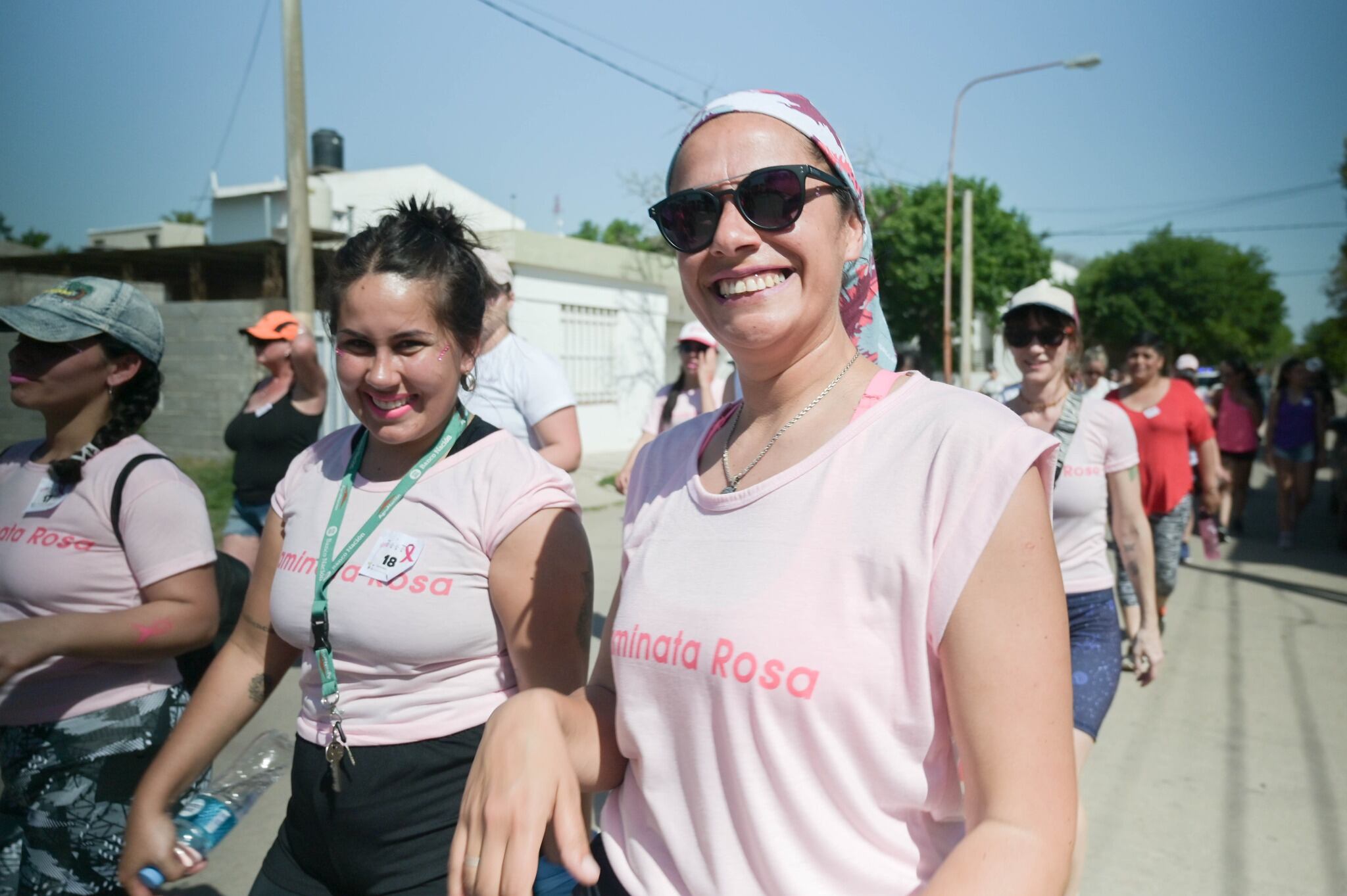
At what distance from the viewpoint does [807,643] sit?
50.2 inches

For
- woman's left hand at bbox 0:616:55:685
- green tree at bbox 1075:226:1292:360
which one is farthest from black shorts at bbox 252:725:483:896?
green tree at bbox 1075:226:1292:360

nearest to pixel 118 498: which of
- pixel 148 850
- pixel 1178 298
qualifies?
pixel 148 850

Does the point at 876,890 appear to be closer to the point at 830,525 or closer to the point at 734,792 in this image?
the point at 734,792

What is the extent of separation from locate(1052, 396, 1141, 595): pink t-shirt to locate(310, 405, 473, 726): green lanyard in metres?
2.40

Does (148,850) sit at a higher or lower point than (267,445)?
lower

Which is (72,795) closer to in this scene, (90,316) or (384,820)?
(384,820)

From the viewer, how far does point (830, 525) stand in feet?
4.35

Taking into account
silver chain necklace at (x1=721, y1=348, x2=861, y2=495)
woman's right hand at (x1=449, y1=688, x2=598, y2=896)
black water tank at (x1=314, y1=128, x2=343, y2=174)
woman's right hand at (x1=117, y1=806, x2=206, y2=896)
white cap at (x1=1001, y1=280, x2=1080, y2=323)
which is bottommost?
woman's right hand at (x1=117, y1=806, x2=206, y2=896)

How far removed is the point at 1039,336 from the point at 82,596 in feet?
10.9

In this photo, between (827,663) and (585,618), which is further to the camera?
(585,618)

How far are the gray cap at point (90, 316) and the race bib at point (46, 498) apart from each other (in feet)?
1.17

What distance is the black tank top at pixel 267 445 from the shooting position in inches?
218

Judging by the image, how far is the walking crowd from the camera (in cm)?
123

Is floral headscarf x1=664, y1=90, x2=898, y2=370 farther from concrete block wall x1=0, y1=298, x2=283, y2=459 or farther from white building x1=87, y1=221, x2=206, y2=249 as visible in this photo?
white building x1=87, y1=221, x2=206, y2=249
